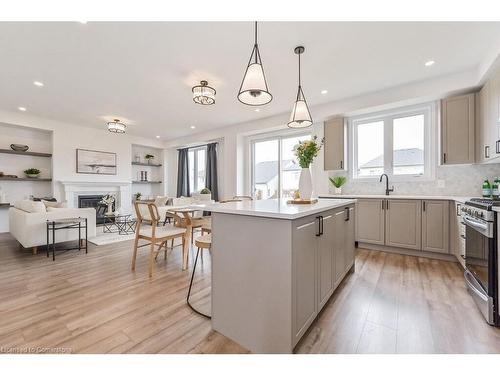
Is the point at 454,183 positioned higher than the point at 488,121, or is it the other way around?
the point at 488,121

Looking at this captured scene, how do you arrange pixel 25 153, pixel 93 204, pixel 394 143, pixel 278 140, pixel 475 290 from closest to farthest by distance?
pixel 475 290
pixel 394 143
pixel 25 153
pixel 278 140
pixel 93 204

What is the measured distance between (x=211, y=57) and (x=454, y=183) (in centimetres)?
416

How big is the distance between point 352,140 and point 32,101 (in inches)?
253

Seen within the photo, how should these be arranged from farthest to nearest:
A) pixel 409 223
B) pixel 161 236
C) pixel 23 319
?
pixel 409 223
pixel 161 236
pixel 23 319

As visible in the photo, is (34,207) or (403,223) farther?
(34,207)

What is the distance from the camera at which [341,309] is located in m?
1.94

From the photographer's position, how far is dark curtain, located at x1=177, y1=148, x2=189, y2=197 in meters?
7.92

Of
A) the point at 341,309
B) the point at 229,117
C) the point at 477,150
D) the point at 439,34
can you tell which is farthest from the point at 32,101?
the point at 477,150

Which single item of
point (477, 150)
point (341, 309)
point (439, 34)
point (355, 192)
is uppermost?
point (439, 34)

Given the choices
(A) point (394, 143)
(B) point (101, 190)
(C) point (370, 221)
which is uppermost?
(A) point (394, 143)

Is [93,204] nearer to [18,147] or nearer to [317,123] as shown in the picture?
[18,147]

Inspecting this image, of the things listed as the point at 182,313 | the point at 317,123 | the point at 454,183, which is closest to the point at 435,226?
the point at 454,183

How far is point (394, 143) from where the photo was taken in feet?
13.6
